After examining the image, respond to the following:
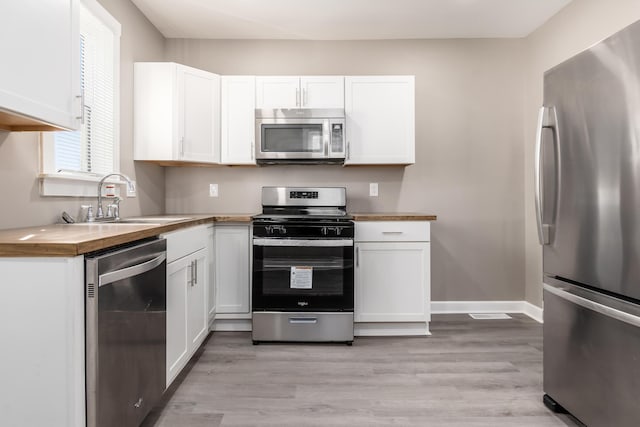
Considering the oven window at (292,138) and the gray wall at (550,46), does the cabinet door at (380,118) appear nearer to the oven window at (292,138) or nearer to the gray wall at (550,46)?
the oven window at (292,138)

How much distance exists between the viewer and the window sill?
1.93 m

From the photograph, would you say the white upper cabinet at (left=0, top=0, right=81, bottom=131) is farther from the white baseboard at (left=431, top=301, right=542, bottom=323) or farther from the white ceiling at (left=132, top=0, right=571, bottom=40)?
the white baseboard at (left=431, top=301, right=542, bottom=323)

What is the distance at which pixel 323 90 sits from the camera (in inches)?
127

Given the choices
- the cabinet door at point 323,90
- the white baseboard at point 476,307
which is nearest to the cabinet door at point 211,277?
the cabinet door at point 323,90

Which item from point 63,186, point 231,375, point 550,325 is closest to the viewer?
point 550,325

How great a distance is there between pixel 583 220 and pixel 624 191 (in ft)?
0.76

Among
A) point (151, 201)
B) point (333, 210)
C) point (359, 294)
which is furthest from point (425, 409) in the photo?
point (151, 201)

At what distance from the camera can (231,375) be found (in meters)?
2.32

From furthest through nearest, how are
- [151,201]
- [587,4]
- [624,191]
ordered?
[151,201] < [587,4] < [624,191]

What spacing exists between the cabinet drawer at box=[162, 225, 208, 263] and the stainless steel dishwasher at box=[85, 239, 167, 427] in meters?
0.16

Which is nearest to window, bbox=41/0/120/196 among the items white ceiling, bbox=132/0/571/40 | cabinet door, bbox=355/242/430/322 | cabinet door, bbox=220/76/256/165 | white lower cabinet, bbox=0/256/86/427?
white ceiling, bbox=132/0/571/40

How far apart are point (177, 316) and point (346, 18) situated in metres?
2.57

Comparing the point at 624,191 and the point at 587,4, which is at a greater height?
the point at 587,4

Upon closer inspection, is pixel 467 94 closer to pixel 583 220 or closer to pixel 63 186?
pixel 583 220
